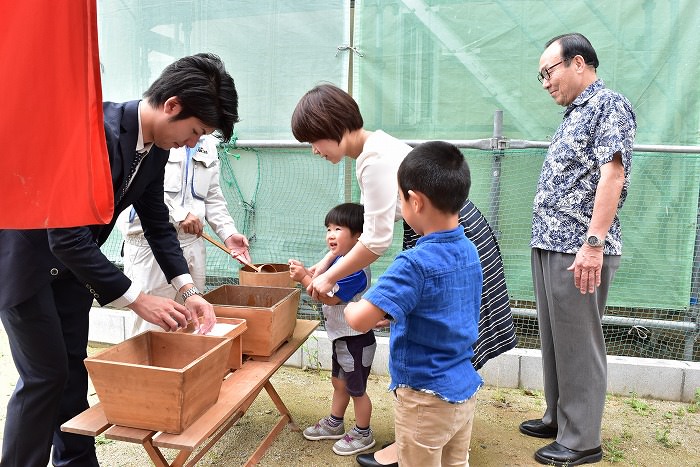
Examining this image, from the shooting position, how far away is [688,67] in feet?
11.0

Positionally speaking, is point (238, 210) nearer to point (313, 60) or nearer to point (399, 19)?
point (313, 60)

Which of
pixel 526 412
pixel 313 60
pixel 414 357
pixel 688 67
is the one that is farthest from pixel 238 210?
pixel 688 67

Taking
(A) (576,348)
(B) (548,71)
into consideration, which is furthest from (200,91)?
(A) (576,348)

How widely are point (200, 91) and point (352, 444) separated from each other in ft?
6.06

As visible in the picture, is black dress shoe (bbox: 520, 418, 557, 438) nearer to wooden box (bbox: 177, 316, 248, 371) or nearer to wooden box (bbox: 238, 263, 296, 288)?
wooden box (bbox: 238, 263, 296, 288)

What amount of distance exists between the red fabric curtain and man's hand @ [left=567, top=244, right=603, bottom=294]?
1973 millimetres

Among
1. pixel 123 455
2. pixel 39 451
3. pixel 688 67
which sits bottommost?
pixel 123 455

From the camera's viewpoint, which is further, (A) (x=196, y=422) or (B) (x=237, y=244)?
(B) (x=237, y=244)

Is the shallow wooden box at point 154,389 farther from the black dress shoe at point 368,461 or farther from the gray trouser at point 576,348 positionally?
the gray trouser at point 576,348

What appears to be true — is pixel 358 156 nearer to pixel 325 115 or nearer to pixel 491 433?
pixel 325 115

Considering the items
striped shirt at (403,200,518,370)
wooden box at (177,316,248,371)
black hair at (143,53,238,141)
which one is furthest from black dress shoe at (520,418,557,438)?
black hair at (143,53,238,141)

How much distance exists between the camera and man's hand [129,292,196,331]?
1.74 meters

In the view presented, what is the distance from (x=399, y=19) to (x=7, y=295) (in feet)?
9.87

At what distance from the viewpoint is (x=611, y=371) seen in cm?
333
